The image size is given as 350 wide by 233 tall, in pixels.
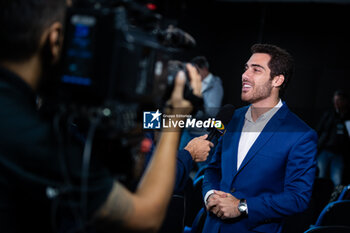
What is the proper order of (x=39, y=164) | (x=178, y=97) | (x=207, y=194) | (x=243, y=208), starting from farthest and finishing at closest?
(x=207, y=194)
(x=243, y=208)
(x=178, y=97)
(x=39, y=164)

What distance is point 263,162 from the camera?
149 cm

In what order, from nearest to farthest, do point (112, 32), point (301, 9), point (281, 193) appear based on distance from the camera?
point (112, 32)
point (281, 193)
point (301, 9)

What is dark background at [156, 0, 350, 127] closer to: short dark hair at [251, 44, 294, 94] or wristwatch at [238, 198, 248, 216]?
short dark hair at [251, 44, 294, 94]

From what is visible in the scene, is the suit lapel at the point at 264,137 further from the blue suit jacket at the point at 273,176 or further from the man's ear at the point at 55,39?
the man's ear at the point at 55,39

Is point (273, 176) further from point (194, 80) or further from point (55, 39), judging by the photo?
point (55, 39)

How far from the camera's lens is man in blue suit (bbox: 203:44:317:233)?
56.6 inches

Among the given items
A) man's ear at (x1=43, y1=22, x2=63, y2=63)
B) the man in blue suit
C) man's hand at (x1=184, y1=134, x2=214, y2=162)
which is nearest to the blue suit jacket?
Answer: the man in blue suit

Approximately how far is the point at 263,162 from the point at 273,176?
78 mm

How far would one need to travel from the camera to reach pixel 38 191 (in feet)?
2.52

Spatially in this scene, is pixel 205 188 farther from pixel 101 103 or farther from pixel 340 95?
pixel 340 95

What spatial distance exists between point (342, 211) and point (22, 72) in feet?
5.84

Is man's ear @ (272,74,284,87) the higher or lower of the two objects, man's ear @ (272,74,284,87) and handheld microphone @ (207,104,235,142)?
the higher

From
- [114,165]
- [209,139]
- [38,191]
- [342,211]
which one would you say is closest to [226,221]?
[209,139]

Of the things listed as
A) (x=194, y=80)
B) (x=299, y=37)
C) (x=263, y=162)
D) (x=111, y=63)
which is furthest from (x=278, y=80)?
(x=299, y=37)
